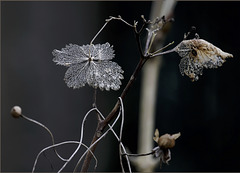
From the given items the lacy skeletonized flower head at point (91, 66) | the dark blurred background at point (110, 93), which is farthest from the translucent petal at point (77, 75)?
the dark blurred background at point (110, 93)

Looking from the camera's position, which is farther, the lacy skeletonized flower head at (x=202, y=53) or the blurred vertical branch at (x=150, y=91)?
the blurred vertical branch at (x=150, y=91)

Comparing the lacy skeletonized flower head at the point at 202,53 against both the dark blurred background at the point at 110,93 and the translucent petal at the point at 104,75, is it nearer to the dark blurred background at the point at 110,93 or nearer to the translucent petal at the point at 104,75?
the translucent petal at the point at 104,75

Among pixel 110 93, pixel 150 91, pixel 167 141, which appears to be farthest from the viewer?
pixel 110 93

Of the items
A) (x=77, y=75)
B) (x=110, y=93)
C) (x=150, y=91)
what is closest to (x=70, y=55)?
(x=77, y=75)

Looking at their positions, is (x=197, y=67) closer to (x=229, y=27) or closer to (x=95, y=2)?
(x=229, y=27)

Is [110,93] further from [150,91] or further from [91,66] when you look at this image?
[91,66]
